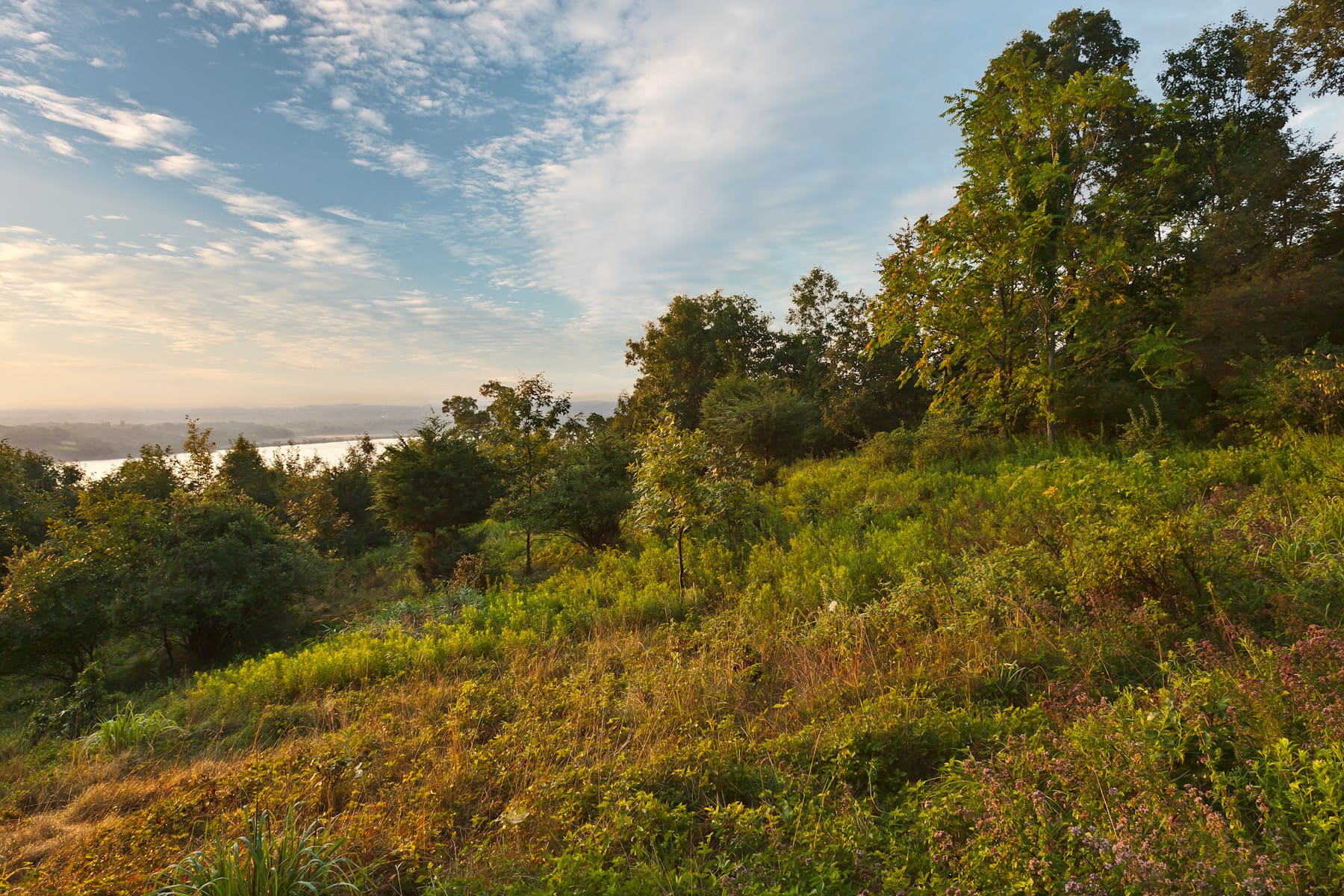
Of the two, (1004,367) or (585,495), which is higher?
(1004,367)

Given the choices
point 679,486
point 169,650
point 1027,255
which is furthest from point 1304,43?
point 169,650

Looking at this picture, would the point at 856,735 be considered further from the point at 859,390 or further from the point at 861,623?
the point at 859,390

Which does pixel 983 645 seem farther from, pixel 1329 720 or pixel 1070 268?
pixel 1070 268

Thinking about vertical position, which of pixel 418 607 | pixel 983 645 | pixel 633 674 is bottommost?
pixel 418 607

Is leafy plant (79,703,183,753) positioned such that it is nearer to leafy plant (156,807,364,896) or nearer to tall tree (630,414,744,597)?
leafy plant (156,807,364,896)

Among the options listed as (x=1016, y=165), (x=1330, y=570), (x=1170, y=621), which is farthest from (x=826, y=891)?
(x=1016, y=165)

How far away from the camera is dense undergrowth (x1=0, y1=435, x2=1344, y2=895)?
2355 mm

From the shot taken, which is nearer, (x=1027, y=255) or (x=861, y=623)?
(x=861, y=623)

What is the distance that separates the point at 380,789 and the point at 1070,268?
43.8 feet

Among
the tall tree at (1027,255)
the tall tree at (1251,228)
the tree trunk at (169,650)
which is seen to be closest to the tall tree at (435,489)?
the tree trunk at (169,650)

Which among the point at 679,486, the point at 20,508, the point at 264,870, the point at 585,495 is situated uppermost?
the point at 679,486

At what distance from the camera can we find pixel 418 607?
31.9ft

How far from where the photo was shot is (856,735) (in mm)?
3316

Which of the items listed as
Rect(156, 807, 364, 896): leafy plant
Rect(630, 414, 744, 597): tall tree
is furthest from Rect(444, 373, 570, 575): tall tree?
Rect(156, 807, 364, 896): leafy plant
